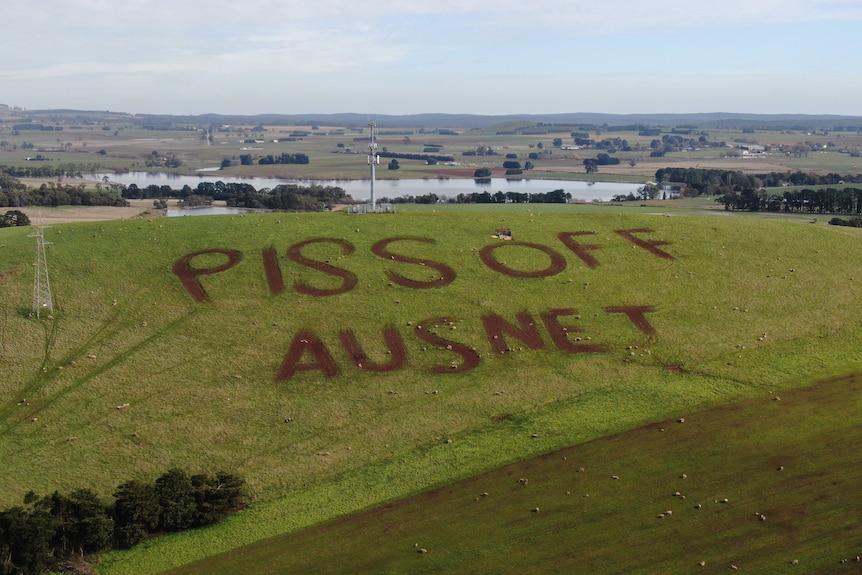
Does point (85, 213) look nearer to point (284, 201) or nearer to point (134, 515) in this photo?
point (284, 201)

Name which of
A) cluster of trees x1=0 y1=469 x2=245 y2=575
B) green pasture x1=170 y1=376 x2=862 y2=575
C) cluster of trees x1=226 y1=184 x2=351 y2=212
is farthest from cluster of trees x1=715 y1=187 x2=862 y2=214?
cluster of trees x1=0 y1=469 x2=245 y2=575

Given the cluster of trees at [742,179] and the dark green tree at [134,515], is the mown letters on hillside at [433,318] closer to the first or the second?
the dark green tree at [134,515]

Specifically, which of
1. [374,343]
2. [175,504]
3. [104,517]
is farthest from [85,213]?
[104,517]

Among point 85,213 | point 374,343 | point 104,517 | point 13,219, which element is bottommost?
point 104,517

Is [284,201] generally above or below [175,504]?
above

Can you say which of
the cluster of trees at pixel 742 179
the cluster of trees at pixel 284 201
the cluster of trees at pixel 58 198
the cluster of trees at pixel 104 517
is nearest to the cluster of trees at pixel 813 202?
the cluster of trees at pixel 742 179

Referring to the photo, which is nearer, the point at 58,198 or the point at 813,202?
the point at 58,198
